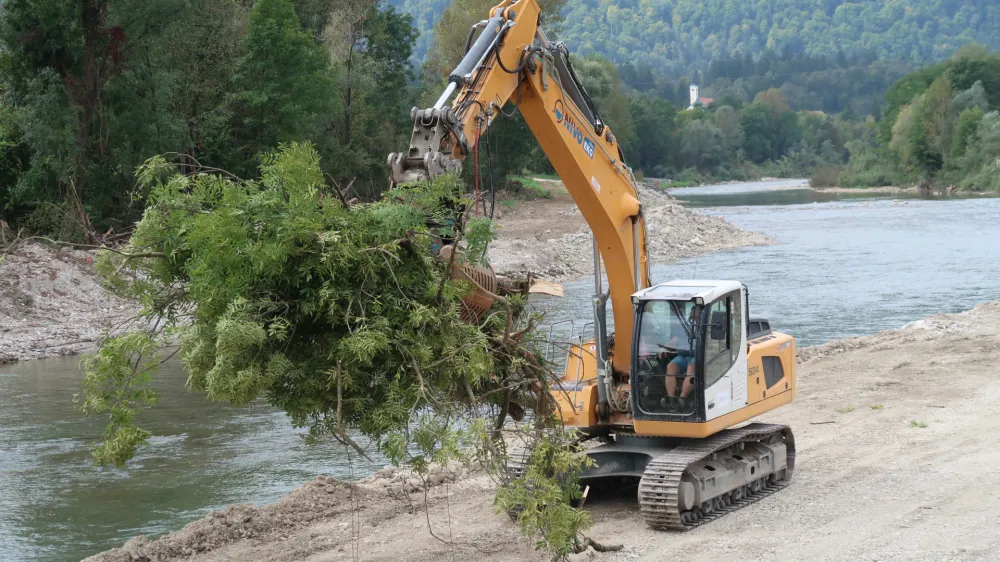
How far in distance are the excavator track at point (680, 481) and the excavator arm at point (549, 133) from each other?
1.21 metres

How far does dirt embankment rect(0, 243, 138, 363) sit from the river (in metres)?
1.38

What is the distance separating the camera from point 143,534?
12773 millimetres

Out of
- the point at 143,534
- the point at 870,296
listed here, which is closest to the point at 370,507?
the point at 143,534

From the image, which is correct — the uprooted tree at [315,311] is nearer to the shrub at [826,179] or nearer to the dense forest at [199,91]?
the dense forest at [199,91]

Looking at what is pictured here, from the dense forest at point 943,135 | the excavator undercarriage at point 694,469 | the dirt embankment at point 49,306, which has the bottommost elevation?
the excavator undercarriage at point 694,469

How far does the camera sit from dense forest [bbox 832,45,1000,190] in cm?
8569

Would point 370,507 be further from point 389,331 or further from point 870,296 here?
point 870,296

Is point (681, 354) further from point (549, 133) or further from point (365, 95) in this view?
point (365, 95)

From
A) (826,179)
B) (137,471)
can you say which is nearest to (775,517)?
(137,471)

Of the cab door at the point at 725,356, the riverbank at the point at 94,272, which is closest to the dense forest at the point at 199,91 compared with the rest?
the riverbank at the point at 94,272

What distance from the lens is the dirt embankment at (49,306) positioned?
25.1 m

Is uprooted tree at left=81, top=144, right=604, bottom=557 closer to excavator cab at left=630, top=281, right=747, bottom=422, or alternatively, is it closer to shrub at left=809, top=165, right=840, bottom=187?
excavator cab at left=630, top=281, right=747, bottom=422

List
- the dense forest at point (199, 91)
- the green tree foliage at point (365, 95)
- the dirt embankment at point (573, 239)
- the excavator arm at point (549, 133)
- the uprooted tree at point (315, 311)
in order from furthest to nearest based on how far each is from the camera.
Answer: the green tree foliage at point (365, 95) < the dirt embankment at point (573, 239) < the dense forest at point (199, 91) < the excavator arm at point (549, 133) < the uprooted tree at point (315, 311)

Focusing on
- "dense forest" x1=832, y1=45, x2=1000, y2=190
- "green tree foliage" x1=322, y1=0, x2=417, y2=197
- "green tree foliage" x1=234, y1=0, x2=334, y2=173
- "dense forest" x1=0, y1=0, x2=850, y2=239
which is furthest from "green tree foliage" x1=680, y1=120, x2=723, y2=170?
"green tree foliage" x1=234, y1=0, x2=334, y2=173
